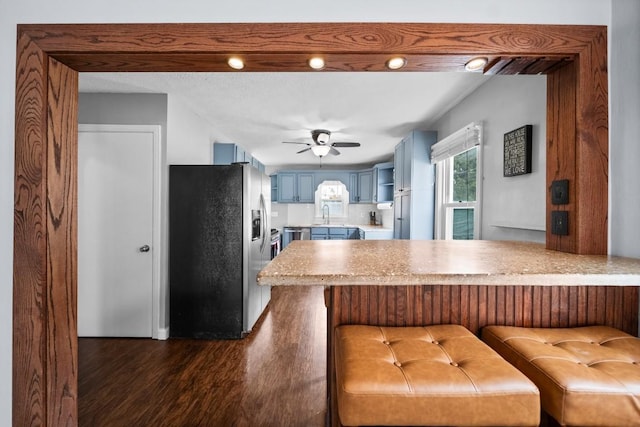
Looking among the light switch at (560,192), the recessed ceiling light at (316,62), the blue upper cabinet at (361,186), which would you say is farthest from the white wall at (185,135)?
the blue upper cabinet at (361,186)

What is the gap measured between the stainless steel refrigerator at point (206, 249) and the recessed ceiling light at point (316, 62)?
157 cm

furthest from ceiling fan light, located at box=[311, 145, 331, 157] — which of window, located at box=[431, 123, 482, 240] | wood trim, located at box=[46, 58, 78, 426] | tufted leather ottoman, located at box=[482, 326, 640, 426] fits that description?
tufted leather ottoman, located at box=[482, 326, 640, 426]

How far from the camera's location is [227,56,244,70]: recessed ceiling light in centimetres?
127

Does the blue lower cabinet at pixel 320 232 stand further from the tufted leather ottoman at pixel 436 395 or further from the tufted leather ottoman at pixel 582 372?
the tufted leather ottoman at pixel 436 395

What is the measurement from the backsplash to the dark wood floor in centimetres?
389

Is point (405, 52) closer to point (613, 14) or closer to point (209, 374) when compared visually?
point (613, 14)

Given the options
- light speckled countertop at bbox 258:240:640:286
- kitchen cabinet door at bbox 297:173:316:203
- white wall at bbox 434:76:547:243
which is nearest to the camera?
light speckled countertop at bbox 258:240:640:286

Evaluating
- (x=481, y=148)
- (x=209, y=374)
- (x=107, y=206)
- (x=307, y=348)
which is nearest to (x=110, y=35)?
(x=107, y=206)

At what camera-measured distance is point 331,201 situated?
6602mm

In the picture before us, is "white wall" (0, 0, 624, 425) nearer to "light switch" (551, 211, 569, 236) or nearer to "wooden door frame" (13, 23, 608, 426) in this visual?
"wooden door frame" (13, 23, 608, 426)

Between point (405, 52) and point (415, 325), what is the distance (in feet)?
3.77

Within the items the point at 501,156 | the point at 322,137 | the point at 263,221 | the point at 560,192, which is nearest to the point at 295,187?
the point at 322,137

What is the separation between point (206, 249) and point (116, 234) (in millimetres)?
828

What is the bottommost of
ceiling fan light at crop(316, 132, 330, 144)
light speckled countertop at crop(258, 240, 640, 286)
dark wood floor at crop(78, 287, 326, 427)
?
dark wood floor at crop(78, 287, 326, 427)
